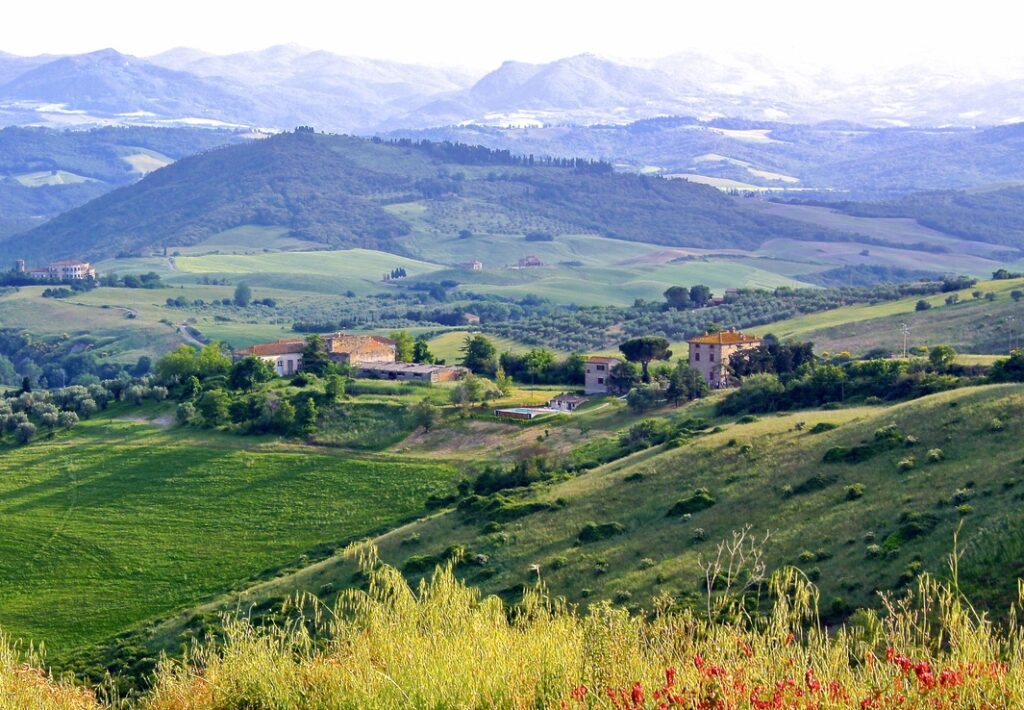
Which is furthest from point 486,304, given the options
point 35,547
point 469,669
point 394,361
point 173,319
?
point 469,669

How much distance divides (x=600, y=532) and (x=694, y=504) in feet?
11.8

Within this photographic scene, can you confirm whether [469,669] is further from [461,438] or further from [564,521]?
[461,438]

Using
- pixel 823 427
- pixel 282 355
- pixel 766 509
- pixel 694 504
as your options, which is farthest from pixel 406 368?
pixel 766 509

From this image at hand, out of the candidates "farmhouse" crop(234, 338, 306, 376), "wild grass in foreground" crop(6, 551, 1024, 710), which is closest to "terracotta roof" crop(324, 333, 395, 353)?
"farmhouse" crop(234, 338, 306, 376)

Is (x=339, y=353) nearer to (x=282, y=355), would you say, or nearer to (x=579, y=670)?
(x=282, y=355)

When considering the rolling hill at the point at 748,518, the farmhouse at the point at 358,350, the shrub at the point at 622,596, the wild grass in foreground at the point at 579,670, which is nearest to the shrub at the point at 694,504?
the rolling hill at the point at 748,518

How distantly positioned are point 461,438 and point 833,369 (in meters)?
19.8

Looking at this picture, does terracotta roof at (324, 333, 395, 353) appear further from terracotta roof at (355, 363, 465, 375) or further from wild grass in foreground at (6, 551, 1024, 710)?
wild grass in foreground at (6, 551, 1024, 710)

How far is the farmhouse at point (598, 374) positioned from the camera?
88688mm

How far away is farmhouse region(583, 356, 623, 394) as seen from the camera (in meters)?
88.7

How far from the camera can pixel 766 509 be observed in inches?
1892

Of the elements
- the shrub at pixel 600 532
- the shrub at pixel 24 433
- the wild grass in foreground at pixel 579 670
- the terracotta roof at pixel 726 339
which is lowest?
the shrub at pixel 24 433

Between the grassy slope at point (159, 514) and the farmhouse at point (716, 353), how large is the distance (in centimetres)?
2128

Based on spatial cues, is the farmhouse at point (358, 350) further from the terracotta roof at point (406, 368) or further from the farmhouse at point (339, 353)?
the terracotta roof at point (406, 368)
